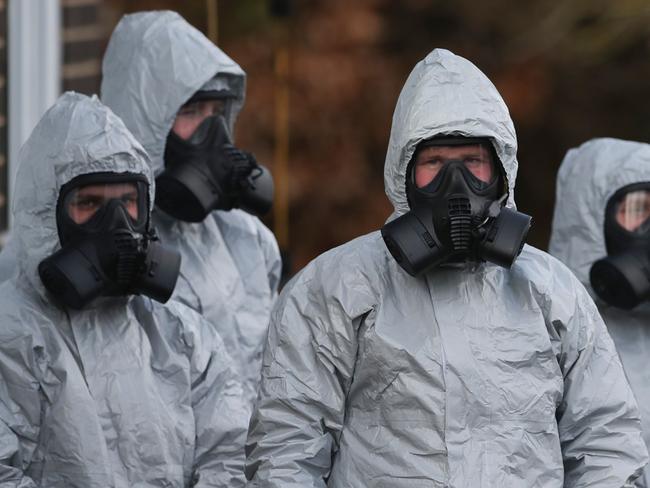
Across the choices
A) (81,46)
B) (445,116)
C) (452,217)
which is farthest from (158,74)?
(81,46)

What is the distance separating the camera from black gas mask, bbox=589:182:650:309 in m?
6.19

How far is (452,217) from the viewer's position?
483 centimetres

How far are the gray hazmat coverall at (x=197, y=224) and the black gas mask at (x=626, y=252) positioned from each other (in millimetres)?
1160

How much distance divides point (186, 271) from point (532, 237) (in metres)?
10.1

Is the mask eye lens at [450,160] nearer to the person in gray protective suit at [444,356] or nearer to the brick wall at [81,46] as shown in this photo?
the person in gray protective suit at [444,356]

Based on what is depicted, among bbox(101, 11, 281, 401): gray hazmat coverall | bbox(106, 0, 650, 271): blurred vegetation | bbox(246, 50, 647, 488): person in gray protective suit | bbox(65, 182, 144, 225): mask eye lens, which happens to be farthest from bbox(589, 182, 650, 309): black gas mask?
bbox(106, 0, 650, 271): blurred vegetation

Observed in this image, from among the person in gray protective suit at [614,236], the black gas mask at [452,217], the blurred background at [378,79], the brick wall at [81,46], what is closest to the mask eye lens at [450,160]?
the black gas mask at [452,217]

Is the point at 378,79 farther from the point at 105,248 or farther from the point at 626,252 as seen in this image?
the point at 105,248

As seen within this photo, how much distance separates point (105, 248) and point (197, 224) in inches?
53.8

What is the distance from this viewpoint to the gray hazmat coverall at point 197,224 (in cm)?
664

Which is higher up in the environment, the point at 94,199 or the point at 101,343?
the point at 94,199

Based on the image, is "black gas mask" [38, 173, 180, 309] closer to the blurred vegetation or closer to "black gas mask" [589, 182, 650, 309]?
"black gas mask" [589, 182, 650, 309]

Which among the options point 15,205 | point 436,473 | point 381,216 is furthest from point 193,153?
point 381,216

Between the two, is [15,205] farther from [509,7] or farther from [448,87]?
[509,7]
